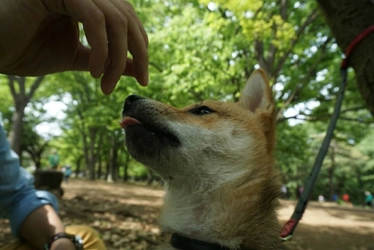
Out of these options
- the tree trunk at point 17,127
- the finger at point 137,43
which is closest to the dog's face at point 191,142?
the finger at point 137,43

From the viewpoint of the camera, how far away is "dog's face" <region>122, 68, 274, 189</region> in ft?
6.65

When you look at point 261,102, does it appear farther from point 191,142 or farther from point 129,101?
point 129,101

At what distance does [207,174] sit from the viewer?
2.05 meters

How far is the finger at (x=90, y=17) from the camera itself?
121 cm

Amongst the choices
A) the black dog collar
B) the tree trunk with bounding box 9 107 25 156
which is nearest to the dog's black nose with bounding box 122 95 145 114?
the black dog collar

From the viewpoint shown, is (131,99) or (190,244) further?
(131,99)

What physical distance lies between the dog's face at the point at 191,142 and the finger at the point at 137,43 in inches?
21.6

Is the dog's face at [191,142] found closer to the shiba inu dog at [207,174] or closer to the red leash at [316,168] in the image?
the shiba inu dog at [207,174]

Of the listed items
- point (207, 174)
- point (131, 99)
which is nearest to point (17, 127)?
point (131, 99)

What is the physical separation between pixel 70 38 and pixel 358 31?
6.81 feet

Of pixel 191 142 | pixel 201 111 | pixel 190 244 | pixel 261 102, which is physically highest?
pixel 261 102

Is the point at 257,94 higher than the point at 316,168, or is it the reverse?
the point at 257,94

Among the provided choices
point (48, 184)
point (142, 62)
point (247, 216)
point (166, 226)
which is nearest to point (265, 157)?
point (247, 216)

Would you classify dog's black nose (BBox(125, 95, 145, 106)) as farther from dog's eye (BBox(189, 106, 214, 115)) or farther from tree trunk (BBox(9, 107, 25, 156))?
tree trunk (BBox(9, 107, 25, 156))
